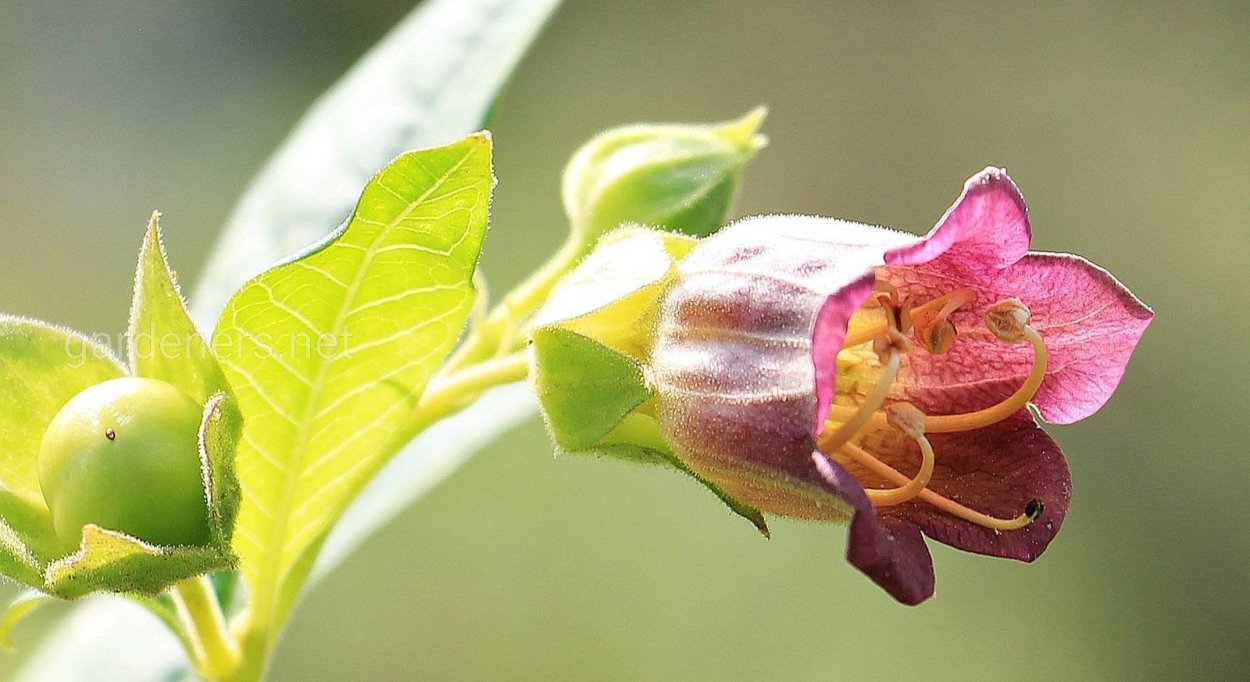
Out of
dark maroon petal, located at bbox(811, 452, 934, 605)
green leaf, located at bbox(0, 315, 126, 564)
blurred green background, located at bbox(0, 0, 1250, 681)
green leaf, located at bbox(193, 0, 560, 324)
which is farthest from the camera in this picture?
blurred green background, located at bbox(0, 0, 1250, 681)

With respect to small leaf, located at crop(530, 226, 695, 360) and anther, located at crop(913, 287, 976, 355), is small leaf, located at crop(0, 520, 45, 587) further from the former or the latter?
anther, located at crop(913, 287, 976, 355)

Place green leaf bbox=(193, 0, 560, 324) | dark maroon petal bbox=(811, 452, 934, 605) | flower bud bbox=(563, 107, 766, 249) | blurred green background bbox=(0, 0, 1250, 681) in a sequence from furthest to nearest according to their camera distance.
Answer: blurred green background bbox=(0, 0, 1250, 681) → green leaf bbox=(193, 0, 560, 324) → flower bud bbox=(563, 107, 766, 249) → dark maroon petal bbox=(811, 452, 934, 605)

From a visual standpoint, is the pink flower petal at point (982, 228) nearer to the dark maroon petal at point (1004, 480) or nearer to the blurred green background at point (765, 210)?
the dark maroon petal at point (1004, 480)

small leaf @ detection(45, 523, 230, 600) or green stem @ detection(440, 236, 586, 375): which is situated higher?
small leaf @ detection(45, 523, 230, 600)

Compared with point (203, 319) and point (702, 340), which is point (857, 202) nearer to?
point (203, 319)

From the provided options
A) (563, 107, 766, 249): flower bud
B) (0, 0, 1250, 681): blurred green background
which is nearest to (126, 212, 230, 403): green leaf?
(563, 107, 766, 249): flower bud
